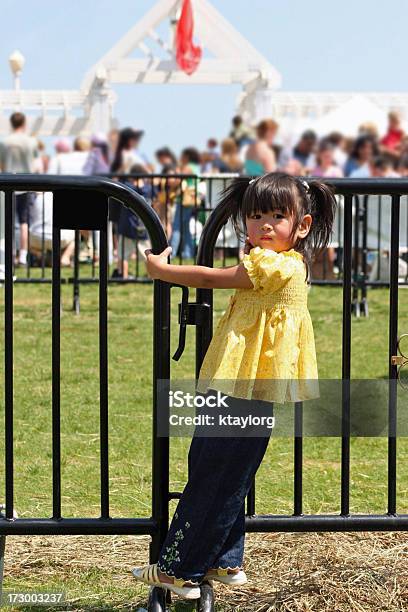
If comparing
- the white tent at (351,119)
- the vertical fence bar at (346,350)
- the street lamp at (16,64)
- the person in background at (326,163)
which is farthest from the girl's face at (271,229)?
the street lamp at (16,64)

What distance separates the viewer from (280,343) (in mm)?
3492

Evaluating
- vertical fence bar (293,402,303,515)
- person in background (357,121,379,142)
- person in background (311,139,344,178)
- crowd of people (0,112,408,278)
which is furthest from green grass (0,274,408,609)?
person in background (357,121,379,142)

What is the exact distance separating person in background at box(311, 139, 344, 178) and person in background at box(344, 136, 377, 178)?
0.63ft

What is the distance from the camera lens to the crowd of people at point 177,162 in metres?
14.5

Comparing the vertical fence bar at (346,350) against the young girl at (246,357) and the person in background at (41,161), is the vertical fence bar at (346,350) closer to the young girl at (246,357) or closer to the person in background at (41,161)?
the young girl at (246,357)

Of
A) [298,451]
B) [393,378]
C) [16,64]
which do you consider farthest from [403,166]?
[298,451]

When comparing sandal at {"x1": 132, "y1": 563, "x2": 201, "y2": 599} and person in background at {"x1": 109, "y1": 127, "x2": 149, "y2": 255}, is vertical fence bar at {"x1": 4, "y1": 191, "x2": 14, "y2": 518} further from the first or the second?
person in background at {"x1": 109, "y1": 127, "x2": 149, "y2": 255}

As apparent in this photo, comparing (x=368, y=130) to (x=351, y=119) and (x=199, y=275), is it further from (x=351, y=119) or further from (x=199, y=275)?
(x=199, y=275)

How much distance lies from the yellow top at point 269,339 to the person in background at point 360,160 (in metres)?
13.9

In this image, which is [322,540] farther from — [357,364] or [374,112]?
[374,112]

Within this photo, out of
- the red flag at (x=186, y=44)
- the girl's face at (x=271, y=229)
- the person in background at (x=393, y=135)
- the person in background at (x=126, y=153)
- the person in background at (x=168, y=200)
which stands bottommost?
the girl's face at (x=271, y=229)

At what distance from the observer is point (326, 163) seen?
17016mm

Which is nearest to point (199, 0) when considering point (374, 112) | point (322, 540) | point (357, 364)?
point (374, 112)

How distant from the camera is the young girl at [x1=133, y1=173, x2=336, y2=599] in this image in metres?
3.49
